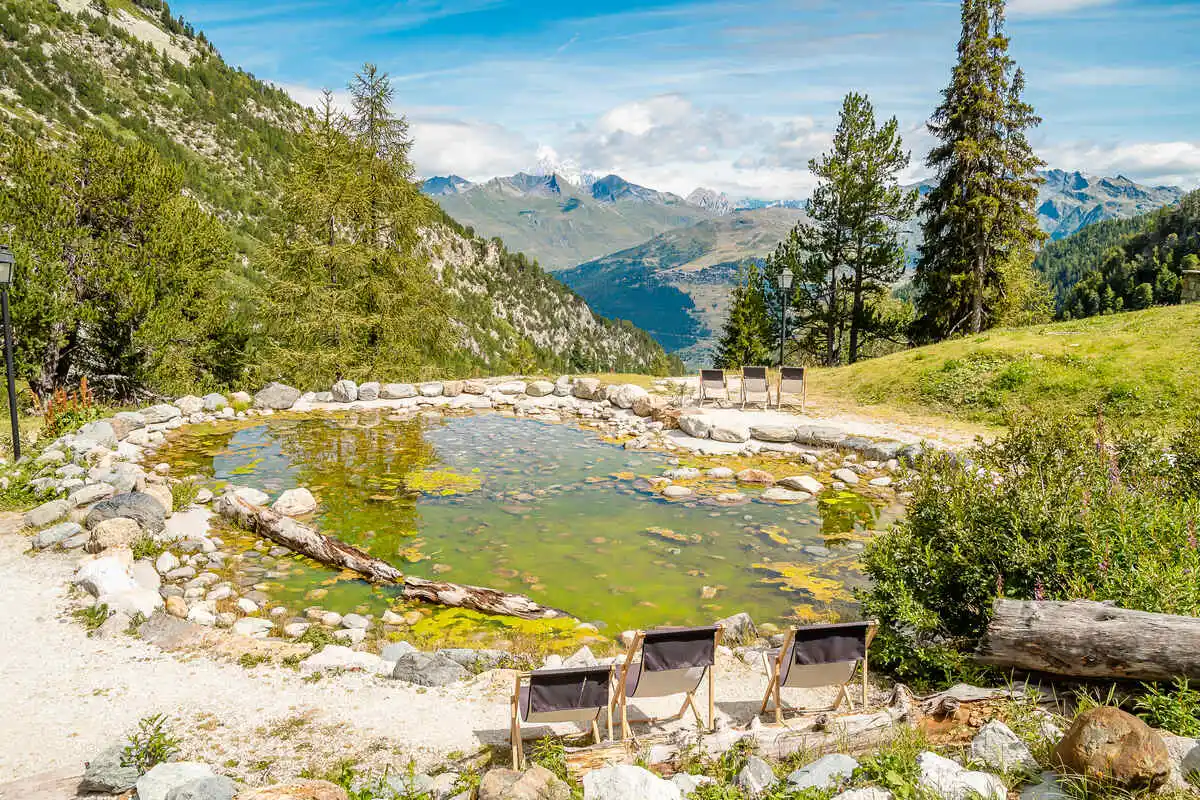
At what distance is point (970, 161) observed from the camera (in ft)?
86.8

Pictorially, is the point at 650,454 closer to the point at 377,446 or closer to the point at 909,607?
the point at 377,446

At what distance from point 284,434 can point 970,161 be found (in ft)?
91.9

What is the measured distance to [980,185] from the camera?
2673 cm

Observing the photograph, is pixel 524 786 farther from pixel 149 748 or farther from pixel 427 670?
pixel 149 748

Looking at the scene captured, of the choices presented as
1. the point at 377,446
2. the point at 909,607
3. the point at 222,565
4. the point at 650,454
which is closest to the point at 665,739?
the point at 909,607

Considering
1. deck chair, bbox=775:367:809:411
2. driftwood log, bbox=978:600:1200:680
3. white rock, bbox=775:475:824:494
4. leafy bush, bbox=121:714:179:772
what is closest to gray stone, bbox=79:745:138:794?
leafy bush, bbox=121:714:179:772

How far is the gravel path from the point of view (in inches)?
186

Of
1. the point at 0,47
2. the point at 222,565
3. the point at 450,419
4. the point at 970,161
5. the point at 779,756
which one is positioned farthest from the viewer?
the point at 0,47

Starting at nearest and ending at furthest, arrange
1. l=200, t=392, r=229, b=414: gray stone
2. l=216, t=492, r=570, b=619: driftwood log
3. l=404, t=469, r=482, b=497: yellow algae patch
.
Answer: l=216, t=492, r=570, b=619: driftwood log, l=404, t=469, r=482, b=497: yellow algae patch, l=200, t=392, r=229, b=414: gray stone

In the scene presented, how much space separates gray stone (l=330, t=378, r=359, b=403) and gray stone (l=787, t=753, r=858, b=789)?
19594 mm

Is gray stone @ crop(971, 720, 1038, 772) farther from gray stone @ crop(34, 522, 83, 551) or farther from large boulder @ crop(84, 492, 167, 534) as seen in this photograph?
gray stone @ crop(34, 522, 83, 551)

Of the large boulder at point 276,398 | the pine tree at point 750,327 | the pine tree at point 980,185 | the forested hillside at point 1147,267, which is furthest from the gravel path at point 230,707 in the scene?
the forested hillside at point 1147,267

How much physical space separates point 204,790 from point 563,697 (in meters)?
A: 2.32

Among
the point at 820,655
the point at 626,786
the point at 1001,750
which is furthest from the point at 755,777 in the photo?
the point at 1001,750
